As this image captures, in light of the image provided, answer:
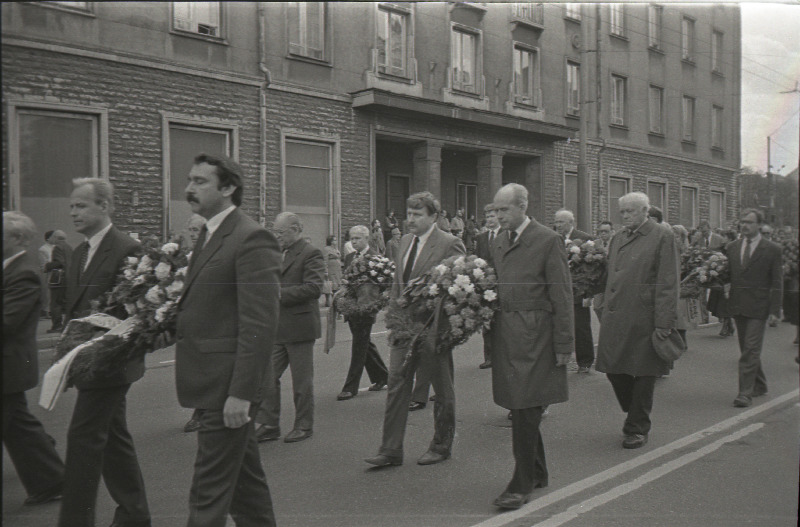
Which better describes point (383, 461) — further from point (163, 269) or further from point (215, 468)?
point (163, 269)

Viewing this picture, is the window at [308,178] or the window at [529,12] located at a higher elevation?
the window at [529,12]

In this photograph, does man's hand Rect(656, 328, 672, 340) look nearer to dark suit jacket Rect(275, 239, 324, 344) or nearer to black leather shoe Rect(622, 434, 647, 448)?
black leather shoe Rect(622, 434, 647, 448)

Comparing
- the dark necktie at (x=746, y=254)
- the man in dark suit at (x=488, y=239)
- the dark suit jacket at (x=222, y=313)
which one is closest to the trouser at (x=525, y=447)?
the man in dark suit at (x=488, y=239)

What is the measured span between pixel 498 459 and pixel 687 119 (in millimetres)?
2319

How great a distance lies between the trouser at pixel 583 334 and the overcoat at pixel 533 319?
296cm

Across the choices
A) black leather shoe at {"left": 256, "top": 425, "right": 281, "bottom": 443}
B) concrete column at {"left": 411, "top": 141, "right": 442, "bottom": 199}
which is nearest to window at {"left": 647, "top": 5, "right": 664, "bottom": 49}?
concrete column at {"left": 411, "top": 141, "right": 442, "bottom": 199}

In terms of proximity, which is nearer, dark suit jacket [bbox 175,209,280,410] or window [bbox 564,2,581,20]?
dark suit jacket [bbox 175,209,280,410]

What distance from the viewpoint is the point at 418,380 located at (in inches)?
177

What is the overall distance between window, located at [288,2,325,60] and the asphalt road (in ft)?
4.70

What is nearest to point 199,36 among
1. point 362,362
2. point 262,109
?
point 262,109

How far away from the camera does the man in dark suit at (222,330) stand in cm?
272

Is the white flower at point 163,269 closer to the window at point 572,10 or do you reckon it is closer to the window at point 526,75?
the window at point 526,75

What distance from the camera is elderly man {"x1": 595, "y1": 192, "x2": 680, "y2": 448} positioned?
15.6 feet

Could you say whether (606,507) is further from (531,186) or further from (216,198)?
(216,198)
